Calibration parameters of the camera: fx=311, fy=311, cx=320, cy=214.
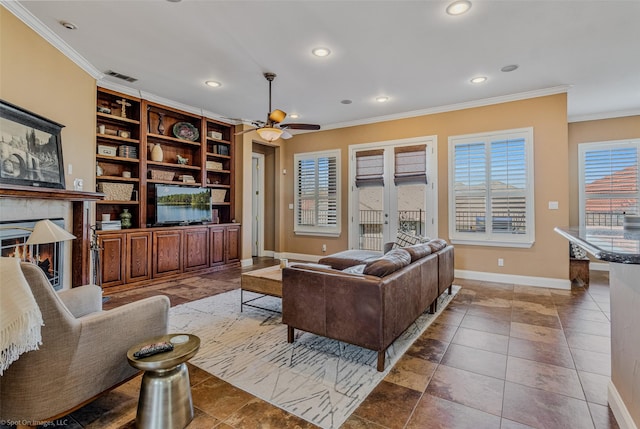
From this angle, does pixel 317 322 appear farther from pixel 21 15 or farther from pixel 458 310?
pixel 21 15

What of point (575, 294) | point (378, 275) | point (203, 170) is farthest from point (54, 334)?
point (575, 294)

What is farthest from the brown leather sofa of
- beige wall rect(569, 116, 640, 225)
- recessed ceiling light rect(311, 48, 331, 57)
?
beige wall rect(569, 116, 640, 225)

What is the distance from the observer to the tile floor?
176cm

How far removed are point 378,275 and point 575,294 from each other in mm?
3651

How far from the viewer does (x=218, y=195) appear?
6258mm

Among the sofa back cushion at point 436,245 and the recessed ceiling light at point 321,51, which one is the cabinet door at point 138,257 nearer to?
the recessed ceiling light at point 321,51

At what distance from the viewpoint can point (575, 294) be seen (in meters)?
4.23

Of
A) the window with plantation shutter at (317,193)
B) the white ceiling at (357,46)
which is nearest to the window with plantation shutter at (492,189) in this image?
the white ceiling at (357,46)

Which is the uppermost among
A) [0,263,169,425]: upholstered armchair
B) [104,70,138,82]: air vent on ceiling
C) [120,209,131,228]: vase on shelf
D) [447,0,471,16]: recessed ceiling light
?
[104,70,138,82]: air vent on ceiling

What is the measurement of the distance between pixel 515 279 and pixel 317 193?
3.97m

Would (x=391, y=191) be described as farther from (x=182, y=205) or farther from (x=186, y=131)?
(x=186, y=131)

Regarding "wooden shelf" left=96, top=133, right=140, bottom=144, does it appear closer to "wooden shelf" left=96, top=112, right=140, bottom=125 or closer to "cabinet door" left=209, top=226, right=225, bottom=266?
"wooden shelf" left=96, top=112, right=140, bottom=125

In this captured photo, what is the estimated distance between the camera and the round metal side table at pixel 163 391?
1.61 metres

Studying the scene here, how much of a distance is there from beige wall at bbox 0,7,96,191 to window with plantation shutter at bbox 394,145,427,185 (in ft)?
15.7
